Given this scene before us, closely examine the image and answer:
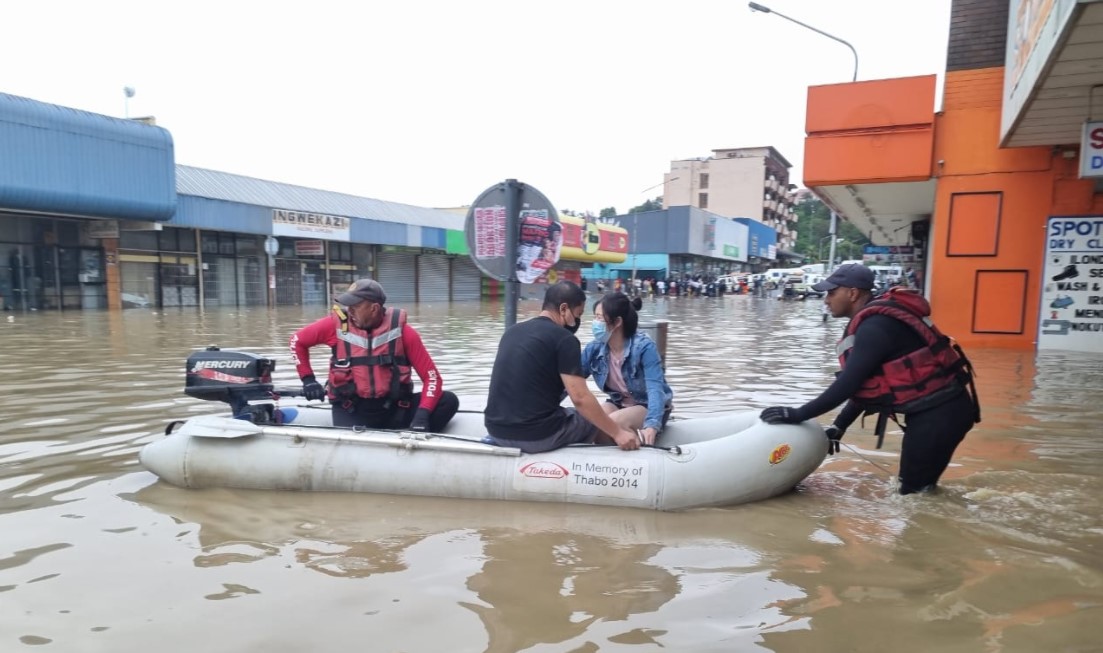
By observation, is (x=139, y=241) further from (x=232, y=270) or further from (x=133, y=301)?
(x=232, y=270)

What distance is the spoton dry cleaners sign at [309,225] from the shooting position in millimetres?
23328

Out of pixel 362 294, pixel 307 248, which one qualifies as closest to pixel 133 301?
pixel 307 248

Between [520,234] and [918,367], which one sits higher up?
[520,234]

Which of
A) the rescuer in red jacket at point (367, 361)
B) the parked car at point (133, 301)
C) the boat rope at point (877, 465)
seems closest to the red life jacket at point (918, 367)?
the boat rope at point (877, 465)

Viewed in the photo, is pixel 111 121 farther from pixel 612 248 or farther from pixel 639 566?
pixel 612 248

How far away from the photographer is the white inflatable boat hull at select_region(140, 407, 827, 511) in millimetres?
3904

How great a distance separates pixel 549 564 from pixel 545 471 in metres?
0.79

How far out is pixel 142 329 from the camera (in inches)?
544

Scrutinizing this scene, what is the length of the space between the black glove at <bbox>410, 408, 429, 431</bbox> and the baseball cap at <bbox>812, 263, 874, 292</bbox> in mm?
2553

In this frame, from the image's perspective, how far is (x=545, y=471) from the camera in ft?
13.0

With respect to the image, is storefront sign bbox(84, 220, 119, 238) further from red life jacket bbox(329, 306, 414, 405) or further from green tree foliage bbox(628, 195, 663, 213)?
green tree foliage bbox(628, 195, 663, 213)

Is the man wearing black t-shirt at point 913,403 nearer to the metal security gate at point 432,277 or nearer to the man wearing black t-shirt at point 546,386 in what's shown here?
the man wearing black t-shirt at point 546,386

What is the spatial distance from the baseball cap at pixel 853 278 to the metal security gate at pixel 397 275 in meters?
25.7

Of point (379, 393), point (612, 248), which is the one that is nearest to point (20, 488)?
point (379, 393)
